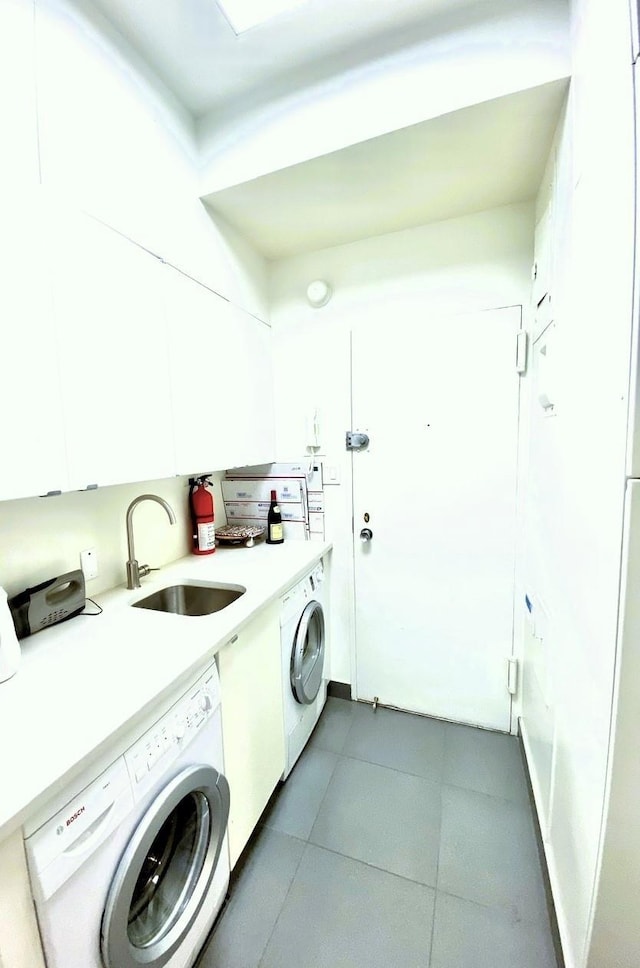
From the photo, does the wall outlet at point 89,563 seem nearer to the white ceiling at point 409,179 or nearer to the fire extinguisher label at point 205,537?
the fire extinguisher label at point 205,537

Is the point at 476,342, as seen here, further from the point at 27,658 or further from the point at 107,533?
the point at 27,658

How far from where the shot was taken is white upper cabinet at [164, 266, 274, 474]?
1335 millimetres

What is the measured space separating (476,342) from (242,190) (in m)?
1.14

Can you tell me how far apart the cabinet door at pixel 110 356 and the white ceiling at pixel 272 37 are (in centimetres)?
64

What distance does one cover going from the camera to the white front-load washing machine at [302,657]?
4.94 ft

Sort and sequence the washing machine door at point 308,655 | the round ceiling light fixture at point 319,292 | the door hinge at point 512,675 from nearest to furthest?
1. the washing machine door at point 308,655
2. the door hinge at point 512,675
3. the round ceiling light fixture at point 319,292

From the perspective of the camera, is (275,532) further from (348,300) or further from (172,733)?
(348,300)

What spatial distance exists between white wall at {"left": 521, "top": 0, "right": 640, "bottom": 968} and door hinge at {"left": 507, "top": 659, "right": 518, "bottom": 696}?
451 mm

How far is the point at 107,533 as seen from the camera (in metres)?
1.42

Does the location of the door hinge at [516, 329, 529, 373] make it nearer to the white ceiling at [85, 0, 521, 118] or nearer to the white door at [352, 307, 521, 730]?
the white door at [352, 307, 521, 730]

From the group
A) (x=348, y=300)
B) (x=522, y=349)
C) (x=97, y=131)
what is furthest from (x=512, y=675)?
(x=97, y=131)

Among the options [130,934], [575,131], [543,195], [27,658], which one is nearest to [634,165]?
[575,131]

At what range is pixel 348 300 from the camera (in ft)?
6.06

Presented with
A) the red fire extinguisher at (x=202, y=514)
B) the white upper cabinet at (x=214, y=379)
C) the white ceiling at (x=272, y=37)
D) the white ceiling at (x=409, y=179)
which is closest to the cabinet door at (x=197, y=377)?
the white upper cabinet at (x=214, y=379)
